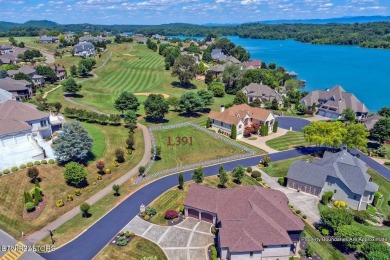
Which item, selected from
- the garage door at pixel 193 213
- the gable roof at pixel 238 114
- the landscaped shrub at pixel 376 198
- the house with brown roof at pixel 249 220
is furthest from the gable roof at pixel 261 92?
the garage door at pixel 193 213

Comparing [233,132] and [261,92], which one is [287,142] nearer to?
[233,132]

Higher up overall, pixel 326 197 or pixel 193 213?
pixel 326 197

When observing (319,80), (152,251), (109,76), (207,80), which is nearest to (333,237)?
(152,251)

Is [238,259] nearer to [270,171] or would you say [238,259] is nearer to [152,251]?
[152,251]

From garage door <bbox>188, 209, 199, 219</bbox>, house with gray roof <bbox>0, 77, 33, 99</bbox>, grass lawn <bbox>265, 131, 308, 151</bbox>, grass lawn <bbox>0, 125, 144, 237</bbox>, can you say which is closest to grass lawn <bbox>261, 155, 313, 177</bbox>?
grass lawn <bbox>265, 131, 308, 151</bbox>

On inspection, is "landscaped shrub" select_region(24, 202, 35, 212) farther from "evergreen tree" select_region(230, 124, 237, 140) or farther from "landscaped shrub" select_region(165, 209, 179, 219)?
"evergreen tree" select_region(230, 124, 237, 140)

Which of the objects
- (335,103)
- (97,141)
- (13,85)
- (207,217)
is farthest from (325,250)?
(13,85)
